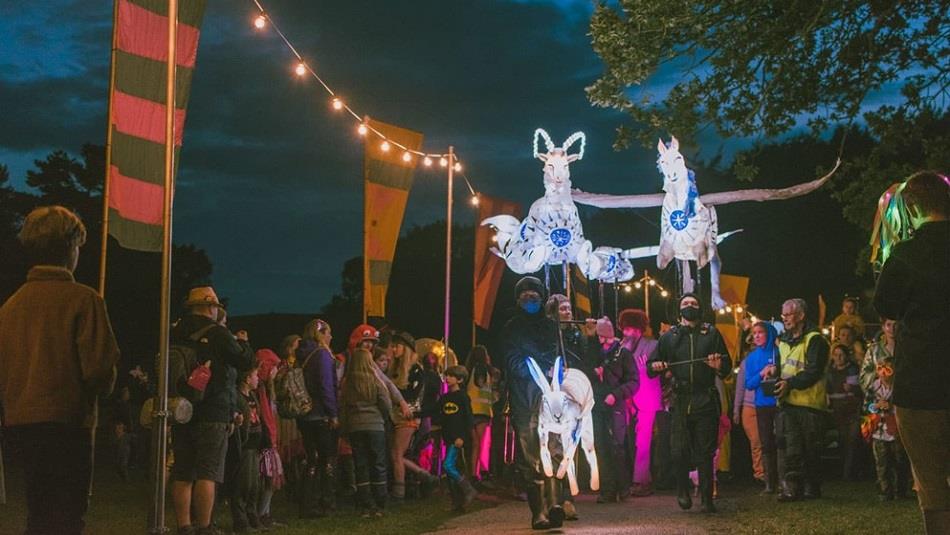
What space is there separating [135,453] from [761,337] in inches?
689

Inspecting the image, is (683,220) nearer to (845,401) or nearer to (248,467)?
(845,401)

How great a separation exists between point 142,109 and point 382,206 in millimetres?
5704

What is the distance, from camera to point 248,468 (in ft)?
38.4

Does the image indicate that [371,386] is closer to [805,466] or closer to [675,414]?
[675,414]

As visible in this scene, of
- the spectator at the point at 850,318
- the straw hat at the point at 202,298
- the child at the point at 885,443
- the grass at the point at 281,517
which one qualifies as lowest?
the grass at the point at 281,517

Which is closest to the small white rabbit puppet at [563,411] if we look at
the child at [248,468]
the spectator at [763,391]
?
the child at [248,468]

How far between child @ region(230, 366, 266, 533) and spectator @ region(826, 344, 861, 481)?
9037mm

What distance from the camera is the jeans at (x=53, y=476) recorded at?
5.69 m

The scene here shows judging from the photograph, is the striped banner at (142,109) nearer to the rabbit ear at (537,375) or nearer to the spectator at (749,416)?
the rabbit ear at (537,375)

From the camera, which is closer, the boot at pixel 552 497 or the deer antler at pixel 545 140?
the boot at pixel 552 497

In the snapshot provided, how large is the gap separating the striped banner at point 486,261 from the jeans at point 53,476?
52.3ft

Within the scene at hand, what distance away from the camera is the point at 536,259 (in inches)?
832

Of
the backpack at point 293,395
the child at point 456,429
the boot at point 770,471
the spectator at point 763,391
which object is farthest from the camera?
the boot at point 770,471

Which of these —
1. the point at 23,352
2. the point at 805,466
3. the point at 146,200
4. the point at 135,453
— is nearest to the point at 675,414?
the point at 805,466
